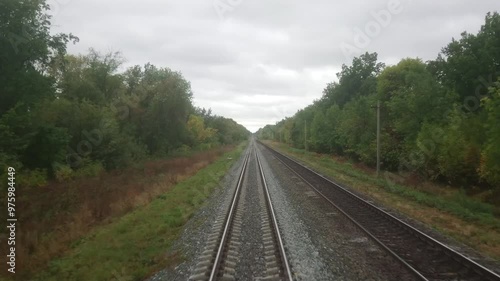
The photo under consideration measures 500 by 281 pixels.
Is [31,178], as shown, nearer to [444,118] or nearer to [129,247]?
[129,247]

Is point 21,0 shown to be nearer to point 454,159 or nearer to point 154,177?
point 154,177

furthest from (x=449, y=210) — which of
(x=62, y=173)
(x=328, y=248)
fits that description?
(x=62, y=173)

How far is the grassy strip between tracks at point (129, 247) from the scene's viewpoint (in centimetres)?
957

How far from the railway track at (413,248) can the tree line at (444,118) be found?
7.42m

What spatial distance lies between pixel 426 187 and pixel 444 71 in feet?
67.4

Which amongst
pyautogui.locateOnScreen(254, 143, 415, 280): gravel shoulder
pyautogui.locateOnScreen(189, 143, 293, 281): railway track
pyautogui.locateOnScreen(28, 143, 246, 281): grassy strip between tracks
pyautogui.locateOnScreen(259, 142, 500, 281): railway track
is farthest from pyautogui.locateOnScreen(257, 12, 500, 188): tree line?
pyautogui.locateOnScreen(28, 143, 246, 281): grassy strip between tracks

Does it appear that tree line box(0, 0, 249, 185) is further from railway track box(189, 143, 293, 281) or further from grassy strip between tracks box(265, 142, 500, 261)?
grassy strip between tracks box(265, 142, 500, 261)

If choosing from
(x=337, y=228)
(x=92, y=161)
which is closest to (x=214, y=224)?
(x=337, y=228)

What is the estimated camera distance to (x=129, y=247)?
11453 millimetres

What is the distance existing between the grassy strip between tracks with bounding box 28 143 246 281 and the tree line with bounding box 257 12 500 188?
15.2 m

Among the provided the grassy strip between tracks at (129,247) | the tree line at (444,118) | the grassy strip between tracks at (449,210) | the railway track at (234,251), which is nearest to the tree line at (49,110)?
the grassy strip between tracks at (129,247)

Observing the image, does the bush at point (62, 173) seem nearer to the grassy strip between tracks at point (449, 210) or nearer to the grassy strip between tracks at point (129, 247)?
the grassy strip between tracks at point (129, 247)

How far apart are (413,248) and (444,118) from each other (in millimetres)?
21219

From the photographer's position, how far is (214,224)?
43.6 ft
